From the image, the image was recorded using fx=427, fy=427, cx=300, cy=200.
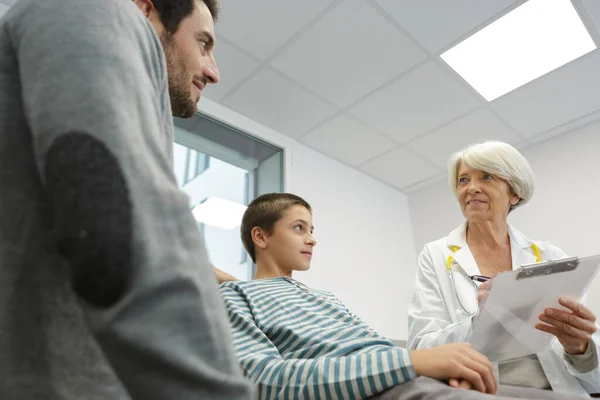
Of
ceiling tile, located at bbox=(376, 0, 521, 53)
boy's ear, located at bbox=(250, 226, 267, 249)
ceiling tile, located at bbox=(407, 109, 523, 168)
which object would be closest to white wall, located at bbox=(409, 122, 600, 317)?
ceiling tile, located at bbox=(407, 109, 523, 168)

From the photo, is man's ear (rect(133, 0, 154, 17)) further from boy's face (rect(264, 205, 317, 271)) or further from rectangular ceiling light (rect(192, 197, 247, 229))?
rectangular ceiling light (rect(192, 197, 247, 229))

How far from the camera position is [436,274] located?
151 centimetres

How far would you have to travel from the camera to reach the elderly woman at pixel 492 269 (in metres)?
1.15

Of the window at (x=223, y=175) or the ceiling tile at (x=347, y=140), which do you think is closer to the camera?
the window at (x=223, y=175)

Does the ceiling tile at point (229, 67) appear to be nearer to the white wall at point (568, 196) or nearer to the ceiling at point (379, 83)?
the ceiling at point (379, 83)

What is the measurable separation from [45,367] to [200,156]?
2.62 m

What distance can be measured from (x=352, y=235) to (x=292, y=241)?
6.48 ft

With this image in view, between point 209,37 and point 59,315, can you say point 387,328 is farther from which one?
point 59,315

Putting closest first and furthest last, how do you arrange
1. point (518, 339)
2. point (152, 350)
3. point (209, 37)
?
1. point (152, 350)
2. point (209, 37)
3. point (518, 339)

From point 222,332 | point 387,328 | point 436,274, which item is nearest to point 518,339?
point 436,274

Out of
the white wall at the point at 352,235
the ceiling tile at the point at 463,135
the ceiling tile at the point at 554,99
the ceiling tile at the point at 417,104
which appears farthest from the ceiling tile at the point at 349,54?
the ceiling tile at the point at 554,99

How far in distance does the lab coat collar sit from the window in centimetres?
135

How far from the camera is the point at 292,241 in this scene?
145 centimetres

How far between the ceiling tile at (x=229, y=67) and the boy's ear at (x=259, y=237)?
1.29 m
